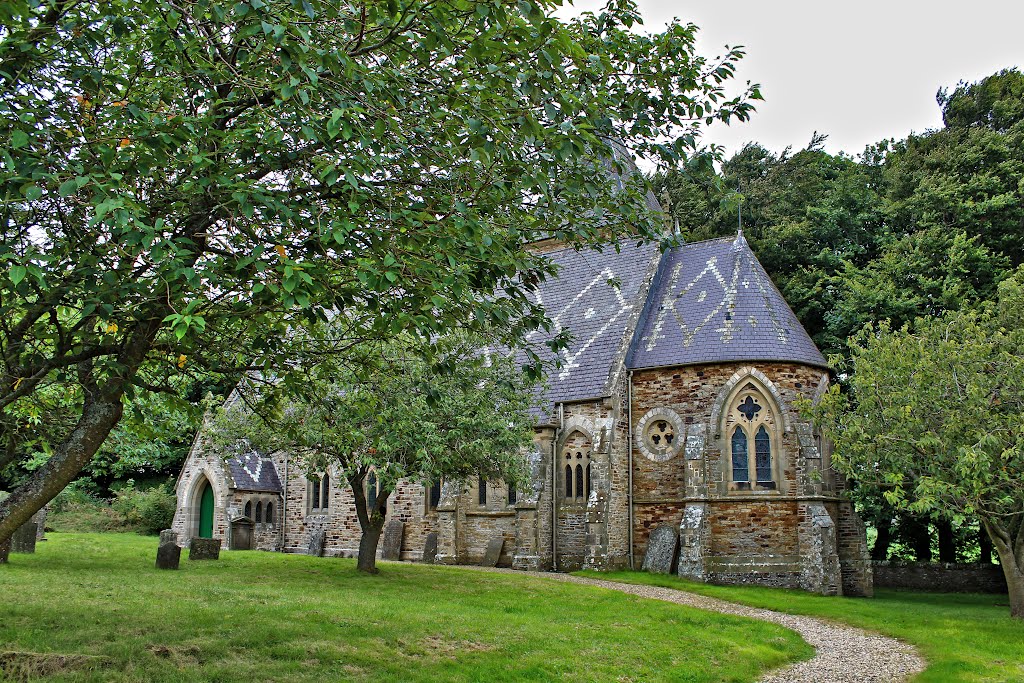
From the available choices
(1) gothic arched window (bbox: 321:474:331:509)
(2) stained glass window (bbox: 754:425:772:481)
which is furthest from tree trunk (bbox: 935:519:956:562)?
(1) gothic arched window (bbox: 321:474:331:509)

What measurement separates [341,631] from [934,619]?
12.9 metres

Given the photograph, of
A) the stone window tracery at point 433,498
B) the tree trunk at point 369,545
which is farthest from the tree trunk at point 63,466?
Answer: the stone window tracery at point 433,498

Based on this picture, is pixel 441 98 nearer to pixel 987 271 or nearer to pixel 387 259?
pixel 387 259

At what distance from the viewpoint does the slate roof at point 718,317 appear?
26141mm

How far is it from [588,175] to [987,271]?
21982 mm

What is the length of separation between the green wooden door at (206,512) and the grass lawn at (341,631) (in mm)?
13881

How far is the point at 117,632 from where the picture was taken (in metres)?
11.1

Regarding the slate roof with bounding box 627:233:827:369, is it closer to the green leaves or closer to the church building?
the church building

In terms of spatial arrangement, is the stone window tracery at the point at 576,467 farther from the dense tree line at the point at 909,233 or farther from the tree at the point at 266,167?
the tree at the point at 266,167

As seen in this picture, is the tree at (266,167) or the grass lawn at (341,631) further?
the grass lawn at (341,631)

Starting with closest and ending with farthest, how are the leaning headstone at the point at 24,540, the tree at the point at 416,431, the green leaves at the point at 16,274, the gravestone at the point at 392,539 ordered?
the green leaves at the point at 16,274 < the tree at the point at 416,431 < the leaning headstone at the point at 24,540 < the gravestone at the point at 392,539

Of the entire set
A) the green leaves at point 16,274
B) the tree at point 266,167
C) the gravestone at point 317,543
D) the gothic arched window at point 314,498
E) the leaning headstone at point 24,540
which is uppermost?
the tree at point 266,167

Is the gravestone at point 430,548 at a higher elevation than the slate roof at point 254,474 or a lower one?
lower

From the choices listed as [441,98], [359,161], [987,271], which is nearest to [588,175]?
[441,98]
